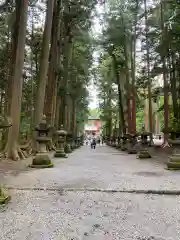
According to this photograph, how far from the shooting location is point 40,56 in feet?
53.5

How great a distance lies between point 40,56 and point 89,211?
12730 mm

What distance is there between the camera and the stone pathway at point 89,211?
402 cm

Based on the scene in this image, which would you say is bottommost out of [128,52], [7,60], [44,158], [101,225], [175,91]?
[101,225]

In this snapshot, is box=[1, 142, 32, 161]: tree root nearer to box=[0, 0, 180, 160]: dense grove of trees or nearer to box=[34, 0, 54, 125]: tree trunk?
box=[0, 0, 180, 160]: dense grove of trees

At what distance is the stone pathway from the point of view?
13.2 feet

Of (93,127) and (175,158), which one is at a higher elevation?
A: (93,127)

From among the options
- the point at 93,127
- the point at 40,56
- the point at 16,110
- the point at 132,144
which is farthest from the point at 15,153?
the point at 93,127

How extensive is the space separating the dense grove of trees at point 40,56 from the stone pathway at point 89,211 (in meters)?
6.64

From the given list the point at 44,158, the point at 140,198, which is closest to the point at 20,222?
the point at 140,198

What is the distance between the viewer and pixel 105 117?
151ft

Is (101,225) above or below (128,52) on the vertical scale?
below

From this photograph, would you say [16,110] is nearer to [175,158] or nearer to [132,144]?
[175,158]

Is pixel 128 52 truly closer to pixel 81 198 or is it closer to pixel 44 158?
pixel 44 158

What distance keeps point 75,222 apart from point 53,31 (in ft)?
53.9
